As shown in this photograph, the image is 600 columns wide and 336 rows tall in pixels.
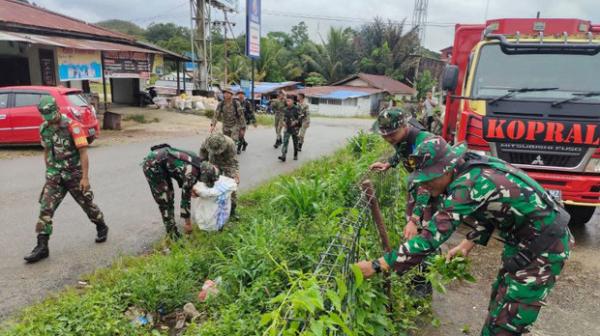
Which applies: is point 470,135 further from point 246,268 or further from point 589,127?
point 246,268

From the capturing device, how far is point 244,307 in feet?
9.51

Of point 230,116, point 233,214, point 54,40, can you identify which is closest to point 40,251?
point 233,214

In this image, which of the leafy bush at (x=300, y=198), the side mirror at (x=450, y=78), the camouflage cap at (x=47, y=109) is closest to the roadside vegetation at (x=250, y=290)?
the leafy bush at (x=300, y=198)

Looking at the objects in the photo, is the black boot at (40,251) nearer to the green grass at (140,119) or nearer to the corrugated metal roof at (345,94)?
the green grass at (140,119)

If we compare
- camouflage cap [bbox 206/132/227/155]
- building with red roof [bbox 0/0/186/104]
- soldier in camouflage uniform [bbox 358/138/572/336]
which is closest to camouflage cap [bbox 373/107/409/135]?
soldier in camouflage uniform [bbox 358/138/572/336]

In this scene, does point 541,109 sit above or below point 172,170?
above

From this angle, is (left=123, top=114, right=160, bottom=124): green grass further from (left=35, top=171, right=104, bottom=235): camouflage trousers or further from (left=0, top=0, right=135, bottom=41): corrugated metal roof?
(left=35, top=171, right=104, bottom=235): camouflage trousers

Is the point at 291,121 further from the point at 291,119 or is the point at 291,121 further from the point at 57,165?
the point at 57,165

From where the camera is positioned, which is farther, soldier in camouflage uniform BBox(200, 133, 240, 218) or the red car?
the red car

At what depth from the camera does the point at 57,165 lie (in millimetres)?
4434

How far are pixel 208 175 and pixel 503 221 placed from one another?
9.87 ft

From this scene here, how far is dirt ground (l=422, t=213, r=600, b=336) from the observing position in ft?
11.6

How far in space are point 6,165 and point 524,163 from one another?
9.19 meters

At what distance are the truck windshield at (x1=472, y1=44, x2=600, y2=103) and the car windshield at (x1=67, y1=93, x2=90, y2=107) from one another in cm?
889
